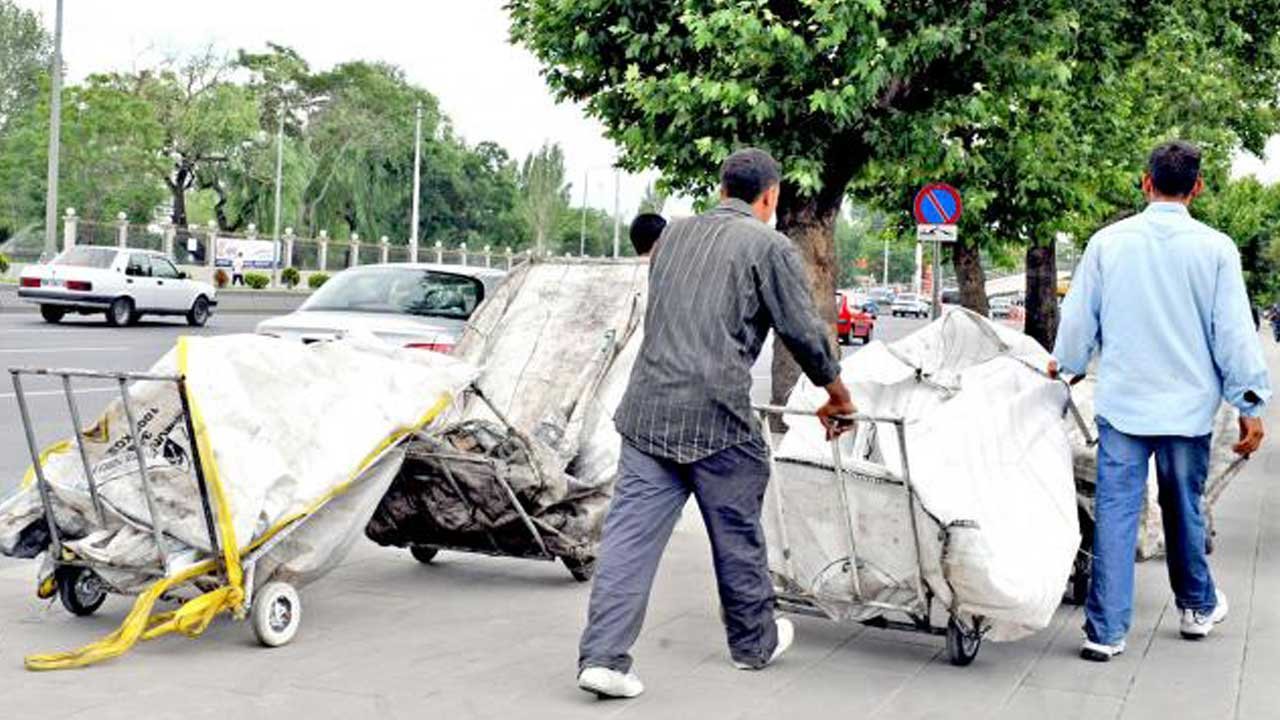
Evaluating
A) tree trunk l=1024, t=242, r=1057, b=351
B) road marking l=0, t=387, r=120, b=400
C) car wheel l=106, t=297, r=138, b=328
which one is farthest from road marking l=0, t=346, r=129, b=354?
tree trunk l=1024, t=242, r=1057, b=351

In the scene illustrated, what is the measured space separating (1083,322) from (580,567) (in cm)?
246

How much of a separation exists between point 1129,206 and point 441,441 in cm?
2719

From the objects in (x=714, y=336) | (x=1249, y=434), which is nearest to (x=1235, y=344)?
(x=1249, y=434)

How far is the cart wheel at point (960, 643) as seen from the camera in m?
5.47

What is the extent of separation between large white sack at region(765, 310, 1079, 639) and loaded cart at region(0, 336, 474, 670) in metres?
1.52

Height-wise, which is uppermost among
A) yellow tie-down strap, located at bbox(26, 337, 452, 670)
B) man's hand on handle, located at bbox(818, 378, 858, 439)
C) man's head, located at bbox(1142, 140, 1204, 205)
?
man's head, located at bbox(1142, 140, 1204, 205)

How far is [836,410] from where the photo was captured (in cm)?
524

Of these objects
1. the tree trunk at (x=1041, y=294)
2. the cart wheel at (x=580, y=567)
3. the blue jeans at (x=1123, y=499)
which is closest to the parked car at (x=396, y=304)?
the cart wheel at (x=580, y=567)

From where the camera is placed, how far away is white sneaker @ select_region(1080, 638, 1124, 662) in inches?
223

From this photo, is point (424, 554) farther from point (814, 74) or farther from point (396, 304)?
point (814, 74)

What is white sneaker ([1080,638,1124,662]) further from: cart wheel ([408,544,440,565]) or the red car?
the red car

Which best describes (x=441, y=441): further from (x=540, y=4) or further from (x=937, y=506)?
(x=540, y=4)

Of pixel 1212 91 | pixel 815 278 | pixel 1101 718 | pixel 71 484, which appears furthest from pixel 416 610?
pixel 1212 91

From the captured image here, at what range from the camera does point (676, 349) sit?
5.04m
